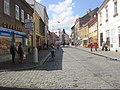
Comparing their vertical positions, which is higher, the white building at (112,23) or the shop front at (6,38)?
the white building at (112,23)

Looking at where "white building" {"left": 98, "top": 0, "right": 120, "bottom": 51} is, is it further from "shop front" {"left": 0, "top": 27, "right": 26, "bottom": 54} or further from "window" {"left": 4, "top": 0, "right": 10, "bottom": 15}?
"window" {"left": 4, "top": 0, "right": 10, "bottom": 15}

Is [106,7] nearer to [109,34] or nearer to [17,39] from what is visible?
[109,34]

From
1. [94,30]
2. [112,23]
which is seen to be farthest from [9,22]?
[94,30]

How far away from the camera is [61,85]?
370 inches

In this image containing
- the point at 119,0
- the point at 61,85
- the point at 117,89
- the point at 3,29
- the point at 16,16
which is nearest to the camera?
the point at 117,89

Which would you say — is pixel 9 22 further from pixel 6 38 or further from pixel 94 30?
pixel 94 30

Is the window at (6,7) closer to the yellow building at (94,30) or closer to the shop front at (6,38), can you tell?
the shop front at (6,38)

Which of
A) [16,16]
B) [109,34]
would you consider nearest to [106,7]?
[109,34]

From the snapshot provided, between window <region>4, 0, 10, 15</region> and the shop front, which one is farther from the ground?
window <region>4, 0, 10, 15</region>

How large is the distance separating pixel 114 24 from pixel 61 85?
995 inches

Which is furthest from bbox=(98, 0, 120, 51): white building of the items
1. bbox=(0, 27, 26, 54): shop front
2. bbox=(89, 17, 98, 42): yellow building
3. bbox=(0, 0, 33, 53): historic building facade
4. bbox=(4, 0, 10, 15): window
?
bbox=(4, 0, 10, 15): window

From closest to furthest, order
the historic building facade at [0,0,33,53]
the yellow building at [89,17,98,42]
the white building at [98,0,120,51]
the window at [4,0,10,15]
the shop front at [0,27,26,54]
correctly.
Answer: the shop front at [0,27,26,54] < the historic building facade at [0,0,33,53] < the window at [4,0,10,15] < the white building at [98,0,120,51] < the yellow building at [89,17,98,42]

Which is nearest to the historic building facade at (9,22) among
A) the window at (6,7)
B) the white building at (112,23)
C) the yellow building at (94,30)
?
the window at (6,7)

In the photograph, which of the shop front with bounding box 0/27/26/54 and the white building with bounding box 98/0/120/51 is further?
the white building with bounding box 98/0/120/51
